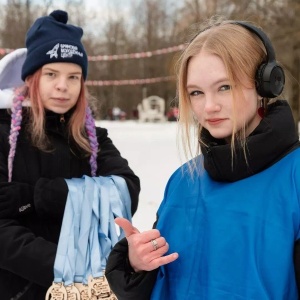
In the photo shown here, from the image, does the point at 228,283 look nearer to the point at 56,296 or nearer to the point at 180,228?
the point at 180,228

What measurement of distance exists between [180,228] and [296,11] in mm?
12031

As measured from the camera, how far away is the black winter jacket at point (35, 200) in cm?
153

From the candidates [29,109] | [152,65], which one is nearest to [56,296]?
[29,109]

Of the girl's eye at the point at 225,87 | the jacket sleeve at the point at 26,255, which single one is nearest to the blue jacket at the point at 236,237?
the girl's eye at the point at 225,87

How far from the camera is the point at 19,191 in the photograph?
1.57 metres

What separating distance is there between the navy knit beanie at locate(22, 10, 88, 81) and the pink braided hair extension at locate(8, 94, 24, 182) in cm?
14

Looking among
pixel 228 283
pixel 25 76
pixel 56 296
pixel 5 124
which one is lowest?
pixel 56 296

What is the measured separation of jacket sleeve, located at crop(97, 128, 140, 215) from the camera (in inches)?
70.8

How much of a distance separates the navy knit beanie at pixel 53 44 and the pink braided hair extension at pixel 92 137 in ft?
0.67

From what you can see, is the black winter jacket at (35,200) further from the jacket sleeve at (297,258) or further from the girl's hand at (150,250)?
the jacket sleeve at (297,258)

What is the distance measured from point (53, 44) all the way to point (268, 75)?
105 centimetres

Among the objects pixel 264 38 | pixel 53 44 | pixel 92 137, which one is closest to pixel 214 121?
pixel 264 38

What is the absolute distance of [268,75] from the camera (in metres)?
1.03

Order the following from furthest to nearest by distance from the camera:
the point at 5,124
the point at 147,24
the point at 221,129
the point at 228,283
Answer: the point at 147,24 → the point at 5,124 → the point at 221,129 → the point at 228,283
